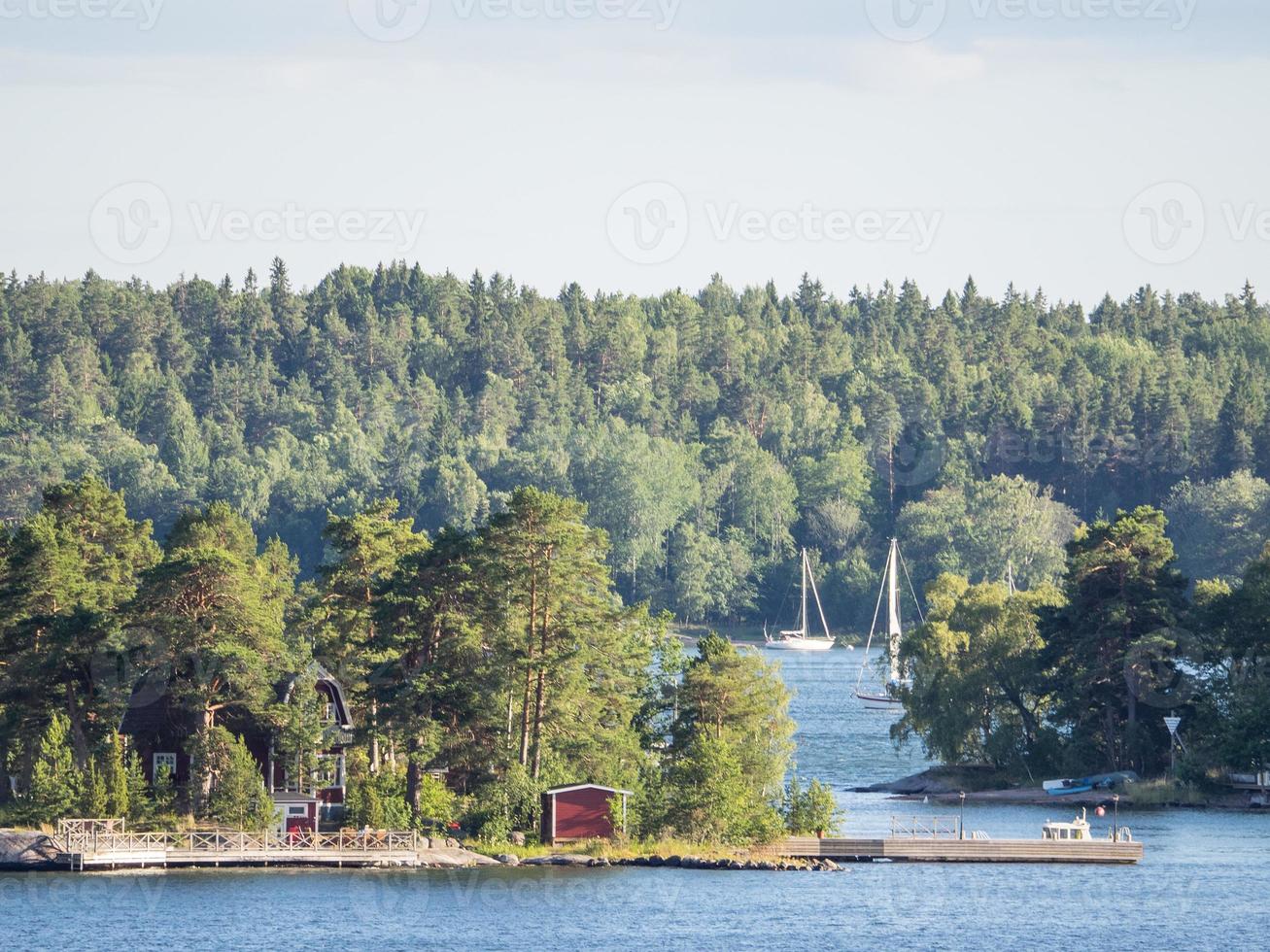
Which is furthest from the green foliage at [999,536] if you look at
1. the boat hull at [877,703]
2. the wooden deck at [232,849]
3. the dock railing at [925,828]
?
the wooden deck at [232,849]

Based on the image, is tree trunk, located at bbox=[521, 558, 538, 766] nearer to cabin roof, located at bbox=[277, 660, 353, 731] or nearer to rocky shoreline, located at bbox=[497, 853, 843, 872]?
rocky shoreline, located at bbox=[497, 853, 843, 872]

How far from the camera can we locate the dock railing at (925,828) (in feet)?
248

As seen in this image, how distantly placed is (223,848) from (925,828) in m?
24.9

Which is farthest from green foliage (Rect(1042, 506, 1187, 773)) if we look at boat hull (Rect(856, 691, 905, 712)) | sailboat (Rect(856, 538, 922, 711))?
boat hull (Rect(856, 691, 905, 712))

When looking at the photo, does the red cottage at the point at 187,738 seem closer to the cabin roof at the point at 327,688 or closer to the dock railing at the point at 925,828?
the cabin roof at the point at 327,688

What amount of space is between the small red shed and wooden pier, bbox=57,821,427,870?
435cm

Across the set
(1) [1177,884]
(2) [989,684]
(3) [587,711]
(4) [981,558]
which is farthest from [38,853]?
(4) [981,558]

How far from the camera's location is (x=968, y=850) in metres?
73.8

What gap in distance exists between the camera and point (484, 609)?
244 ft

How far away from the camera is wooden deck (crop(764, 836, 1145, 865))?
240ft

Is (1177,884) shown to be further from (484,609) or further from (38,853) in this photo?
(38,853)

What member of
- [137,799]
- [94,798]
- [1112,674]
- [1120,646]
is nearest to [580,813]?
[137,799]

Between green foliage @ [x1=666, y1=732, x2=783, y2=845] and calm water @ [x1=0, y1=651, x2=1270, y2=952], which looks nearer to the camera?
calm water @ [x1=0, y1=651, x2=1270, y2=952]

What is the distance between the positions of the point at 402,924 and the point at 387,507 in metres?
26.1
